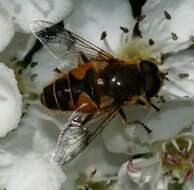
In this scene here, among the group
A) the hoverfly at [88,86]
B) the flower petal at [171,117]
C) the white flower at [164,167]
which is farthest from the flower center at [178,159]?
the hoverfly at [88,86]

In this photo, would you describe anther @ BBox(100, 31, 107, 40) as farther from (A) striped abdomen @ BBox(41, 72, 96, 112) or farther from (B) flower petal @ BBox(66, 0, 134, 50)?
(A) striped abdomen @ BBox(41, 72, 96, 112)

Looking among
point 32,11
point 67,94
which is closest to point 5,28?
point 32,11

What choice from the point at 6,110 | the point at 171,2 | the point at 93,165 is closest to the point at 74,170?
the point at 93,165

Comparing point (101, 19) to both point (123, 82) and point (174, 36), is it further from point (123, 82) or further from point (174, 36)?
point (123, 82)

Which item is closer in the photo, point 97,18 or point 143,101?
point 143,101

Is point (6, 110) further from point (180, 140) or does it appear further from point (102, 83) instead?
point (180, 140)

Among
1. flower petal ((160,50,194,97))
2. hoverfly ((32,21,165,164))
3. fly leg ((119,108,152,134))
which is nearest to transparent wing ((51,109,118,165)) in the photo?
hoverfly ((32,21,165,164))
